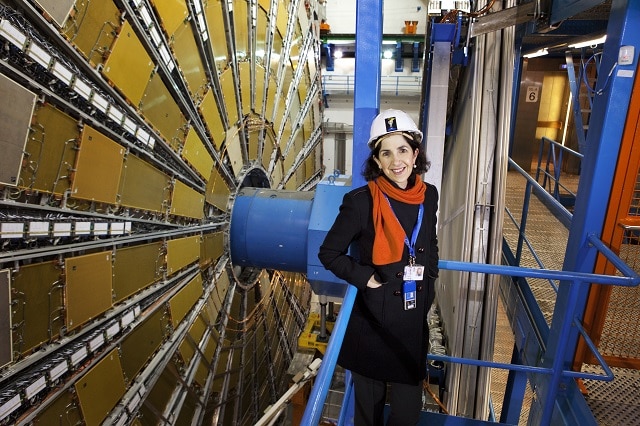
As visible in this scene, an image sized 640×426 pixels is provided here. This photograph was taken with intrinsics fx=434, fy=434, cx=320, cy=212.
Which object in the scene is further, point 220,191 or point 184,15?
point 220,191

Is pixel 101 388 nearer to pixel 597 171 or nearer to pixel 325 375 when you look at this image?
pixel 325 375

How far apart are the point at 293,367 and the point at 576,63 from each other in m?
9.38

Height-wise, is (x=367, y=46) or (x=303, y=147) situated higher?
(x=367, y=46)

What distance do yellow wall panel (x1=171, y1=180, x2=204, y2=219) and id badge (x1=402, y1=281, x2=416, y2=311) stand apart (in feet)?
6.36

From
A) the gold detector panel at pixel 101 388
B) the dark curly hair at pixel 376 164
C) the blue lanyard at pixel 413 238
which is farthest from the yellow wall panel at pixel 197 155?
the blue lanyard at pixel 413 238

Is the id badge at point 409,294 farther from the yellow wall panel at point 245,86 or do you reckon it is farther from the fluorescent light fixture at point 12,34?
the yellow wall panel at point 245,86

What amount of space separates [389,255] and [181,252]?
6.43 feet

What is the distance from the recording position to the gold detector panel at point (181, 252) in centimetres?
327

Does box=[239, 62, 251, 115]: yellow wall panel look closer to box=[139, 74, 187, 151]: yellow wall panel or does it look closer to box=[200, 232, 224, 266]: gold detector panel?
box=[139, 74, 187, 151]: yellow wall panel

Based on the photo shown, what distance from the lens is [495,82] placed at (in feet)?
14.4

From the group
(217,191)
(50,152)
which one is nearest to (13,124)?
(50,152)

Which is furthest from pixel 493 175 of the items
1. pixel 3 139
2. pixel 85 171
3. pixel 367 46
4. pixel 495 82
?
pixel 3 139

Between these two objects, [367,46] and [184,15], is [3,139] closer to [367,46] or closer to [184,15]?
[184,15]

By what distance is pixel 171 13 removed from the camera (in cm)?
299
